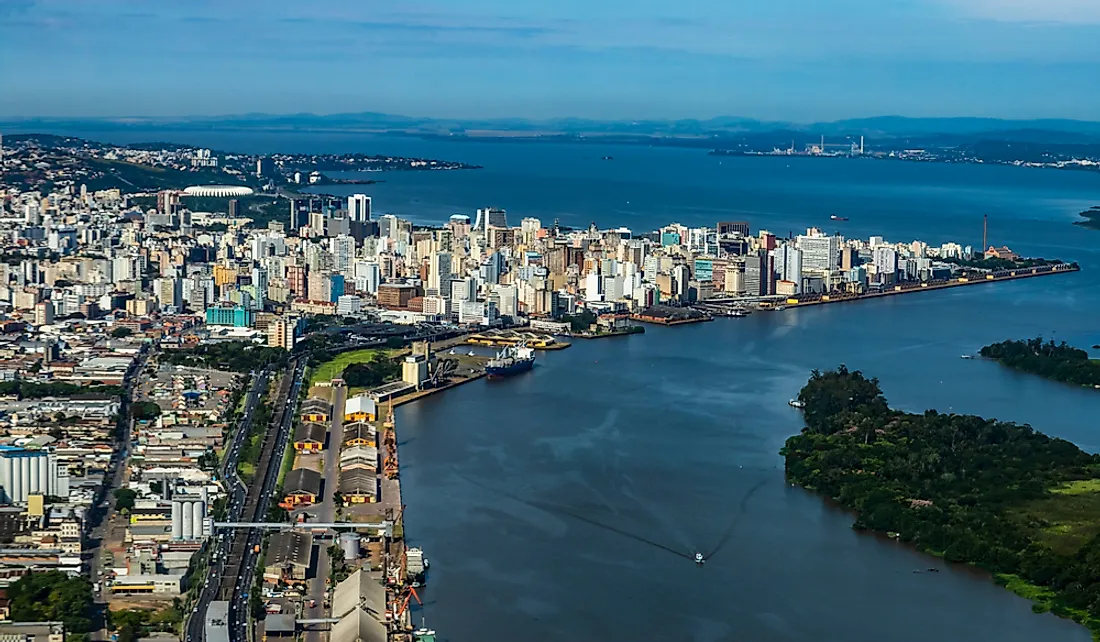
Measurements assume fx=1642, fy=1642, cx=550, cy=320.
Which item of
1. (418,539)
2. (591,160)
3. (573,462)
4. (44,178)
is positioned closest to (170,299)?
(573,462)

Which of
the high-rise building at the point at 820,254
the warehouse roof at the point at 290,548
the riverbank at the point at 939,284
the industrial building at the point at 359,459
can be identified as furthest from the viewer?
the high-rise building at the point at 820,254

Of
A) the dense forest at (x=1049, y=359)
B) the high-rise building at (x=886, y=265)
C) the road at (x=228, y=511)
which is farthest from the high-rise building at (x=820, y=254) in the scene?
the road at (x=228, y=511)

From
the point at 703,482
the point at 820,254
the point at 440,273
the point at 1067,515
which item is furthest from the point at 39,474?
the point at 820,254

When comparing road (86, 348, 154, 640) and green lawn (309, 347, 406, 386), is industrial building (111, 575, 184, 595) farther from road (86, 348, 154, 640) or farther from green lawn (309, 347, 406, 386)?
green lawn (309, 347, 406, 386)

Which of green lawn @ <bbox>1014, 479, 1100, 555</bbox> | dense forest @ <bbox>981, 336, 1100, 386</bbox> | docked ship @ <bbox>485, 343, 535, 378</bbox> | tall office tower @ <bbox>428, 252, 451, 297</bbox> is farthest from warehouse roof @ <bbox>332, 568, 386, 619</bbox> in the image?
tall office tower @ <bbox>428, 252, 451, 297</bbox>

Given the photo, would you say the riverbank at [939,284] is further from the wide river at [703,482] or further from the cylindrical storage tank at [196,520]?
the cylindrical storage tank at [196,520]

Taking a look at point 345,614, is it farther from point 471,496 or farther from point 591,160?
point 591,160
